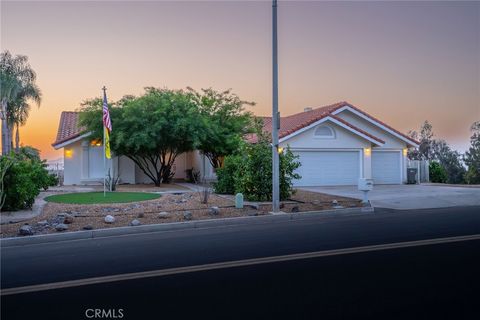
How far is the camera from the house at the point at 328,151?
79.1ft

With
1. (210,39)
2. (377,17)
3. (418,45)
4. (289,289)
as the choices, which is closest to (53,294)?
(289,289)

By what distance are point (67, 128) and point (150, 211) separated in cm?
1670

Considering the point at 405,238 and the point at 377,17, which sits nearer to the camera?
the point at 405,238

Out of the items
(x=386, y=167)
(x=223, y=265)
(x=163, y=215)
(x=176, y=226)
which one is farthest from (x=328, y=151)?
(x=223, y=265)

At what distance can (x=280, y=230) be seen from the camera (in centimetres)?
1060

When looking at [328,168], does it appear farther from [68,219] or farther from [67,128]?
[67,128]

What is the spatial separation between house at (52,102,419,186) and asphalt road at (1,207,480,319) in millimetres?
14244

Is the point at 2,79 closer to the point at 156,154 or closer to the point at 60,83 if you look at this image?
the point at 60,83

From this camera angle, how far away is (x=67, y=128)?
27750 mm

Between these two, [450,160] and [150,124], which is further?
[450,160]

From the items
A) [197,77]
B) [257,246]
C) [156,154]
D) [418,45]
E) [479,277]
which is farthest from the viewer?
[197,77]

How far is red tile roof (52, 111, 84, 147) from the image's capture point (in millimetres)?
25016

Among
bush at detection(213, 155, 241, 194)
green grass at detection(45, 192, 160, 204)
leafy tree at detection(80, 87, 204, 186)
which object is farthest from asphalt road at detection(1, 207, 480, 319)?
leafy tree at detection(80, 87, 204, 186)

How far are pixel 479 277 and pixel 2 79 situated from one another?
3081 centimetres
